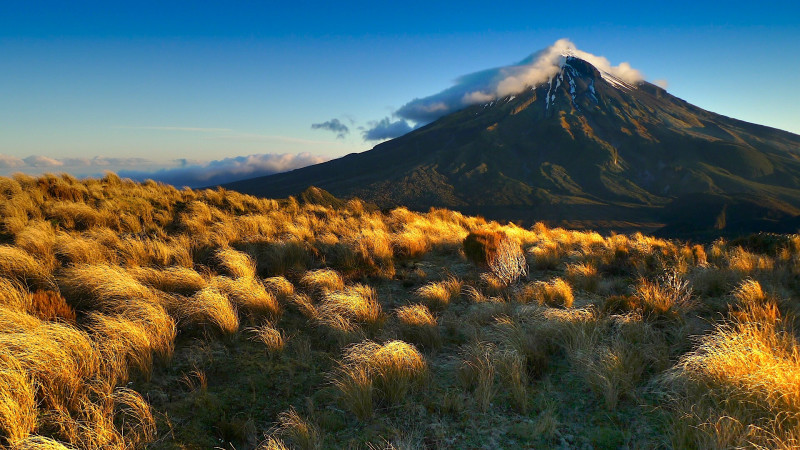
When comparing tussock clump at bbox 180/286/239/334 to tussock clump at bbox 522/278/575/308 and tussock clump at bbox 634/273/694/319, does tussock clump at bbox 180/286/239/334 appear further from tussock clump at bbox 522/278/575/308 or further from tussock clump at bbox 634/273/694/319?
tussock clump at bbox 634/273/694/319

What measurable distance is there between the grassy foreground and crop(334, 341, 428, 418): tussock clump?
0.06 ft

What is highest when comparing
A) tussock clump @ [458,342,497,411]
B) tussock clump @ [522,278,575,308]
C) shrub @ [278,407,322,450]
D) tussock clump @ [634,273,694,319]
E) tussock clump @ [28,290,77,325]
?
tussock clump @ [28,290,77,325]

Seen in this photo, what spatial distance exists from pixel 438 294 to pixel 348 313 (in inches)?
63.4

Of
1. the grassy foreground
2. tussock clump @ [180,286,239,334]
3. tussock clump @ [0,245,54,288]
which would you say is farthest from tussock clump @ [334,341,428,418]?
tussock clump @ [0,245,54,288]

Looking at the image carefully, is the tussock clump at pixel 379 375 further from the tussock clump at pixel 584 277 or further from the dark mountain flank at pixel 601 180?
the dark mountain flank at pixel 601 180

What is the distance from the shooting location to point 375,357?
3645 millimetres

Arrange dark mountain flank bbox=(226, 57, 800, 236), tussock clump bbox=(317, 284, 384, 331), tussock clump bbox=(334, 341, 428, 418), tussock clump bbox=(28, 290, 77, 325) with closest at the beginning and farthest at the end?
tussock clump bbox=(334, 341, 428, 418) → tussock clump bbox=(28, 290, 77, 325) → tussock clump bbox=(317, 284, 384, 331) → dark mountain flank bbox=(226, 57, 800, 236)

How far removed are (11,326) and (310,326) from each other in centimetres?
291

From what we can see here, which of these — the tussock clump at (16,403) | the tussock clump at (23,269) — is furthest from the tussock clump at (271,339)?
the tussock clump at (23,269)

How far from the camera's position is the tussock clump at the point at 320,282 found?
6.11 m

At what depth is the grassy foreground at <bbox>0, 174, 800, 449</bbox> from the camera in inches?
112

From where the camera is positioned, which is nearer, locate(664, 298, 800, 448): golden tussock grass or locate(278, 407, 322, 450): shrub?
locate(664, 298, 800, 448): golden tussock grass

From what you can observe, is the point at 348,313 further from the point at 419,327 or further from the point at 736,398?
the point at 736,398

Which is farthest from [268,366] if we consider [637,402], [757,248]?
[757,248]
